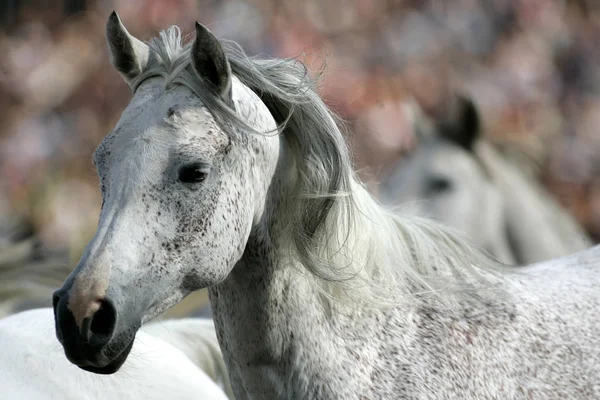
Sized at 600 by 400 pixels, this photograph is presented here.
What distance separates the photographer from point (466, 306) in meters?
1.56

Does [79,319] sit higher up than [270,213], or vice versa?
[270,213]

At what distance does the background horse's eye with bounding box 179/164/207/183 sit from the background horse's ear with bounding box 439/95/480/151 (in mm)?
3048

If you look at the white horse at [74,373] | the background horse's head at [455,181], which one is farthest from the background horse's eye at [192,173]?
the background horse's head at [455,181]

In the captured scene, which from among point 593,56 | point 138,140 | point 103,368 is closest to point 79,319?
point 103,368

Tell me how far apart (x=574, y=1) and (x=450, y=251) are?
4374mm

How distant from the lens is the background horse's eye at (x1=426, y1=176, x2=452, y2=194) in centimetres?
389

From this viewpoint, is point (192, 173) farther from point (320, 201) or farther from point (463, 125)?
point (463, 125)

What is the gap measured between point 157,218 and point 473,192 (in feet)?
9.16

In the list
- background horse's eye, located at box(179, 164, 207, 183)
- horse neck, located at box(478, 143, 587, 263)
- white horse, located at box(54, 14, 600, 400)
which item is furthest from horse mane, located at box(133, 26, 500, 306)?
horse neck, located at box(478, 143, 587, 263)

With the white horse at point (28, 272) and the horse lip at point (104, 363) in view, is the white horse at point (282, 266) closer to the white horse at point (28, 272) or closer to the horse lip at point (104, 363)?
the horse lip at point (104, 363)

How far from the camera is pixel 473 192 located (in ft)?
12.6

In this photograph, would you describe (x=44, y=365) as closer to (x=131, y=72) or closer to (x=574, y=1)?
(x=131, y=72)

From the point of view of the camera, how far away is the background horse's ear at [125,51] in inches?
55.2

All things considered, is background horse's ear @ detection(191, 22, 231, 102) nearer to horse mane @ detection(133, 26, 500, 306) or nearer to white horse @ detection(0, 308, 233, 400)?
horse mane @ detection(133, 26, 500, 306)
